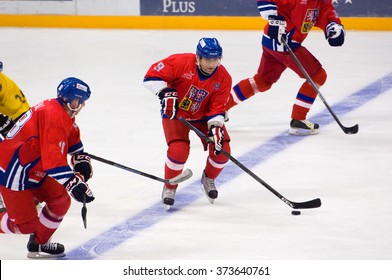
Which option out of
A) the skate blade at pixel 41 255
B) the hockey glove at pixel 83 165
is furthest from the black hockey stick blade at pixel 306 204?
the skate blade at pixel 41 255

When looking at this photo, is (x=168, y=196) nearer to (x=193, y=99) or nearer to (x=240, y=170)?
(x=193, y=99)

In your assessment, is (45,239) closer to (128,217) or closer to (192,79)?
(128,217)

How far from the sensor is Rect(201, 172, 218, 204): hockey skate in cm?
457

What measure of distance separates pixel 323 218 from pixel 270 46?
5.64 ft

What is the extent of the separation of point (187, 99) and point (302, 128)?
5.04ft

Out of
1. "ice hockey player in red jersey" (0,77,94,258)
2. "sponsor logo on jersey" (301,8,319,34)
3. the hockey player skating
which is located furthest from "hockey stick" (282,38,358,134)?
"ice hockey player in red jersey" (0,77,94,258)

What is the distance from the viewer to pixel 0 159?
376 cm

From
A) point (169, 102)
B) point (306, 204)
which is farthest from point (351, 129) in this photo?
point (169, 102)

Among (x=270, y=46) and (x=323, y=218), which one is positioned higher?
(x=270, y=46)

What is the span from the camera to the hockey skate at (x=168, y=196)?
14.7 ft

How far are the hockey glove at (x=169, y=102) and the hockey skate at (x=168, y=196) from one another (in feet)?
1.27

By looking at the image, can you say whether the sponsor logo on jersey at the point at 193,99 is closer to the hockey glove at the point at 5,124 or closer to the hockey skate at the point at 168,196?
the hockey skate at the point at 168,196

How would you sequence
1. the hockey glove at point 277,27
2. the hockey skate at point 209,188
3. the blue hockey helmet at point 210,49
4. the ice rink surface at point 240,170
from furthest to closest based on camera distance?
the hockey glove at point 277,27 < the hockey skate at point 209,188 < the blue hockey helmet at point 210,49 < the ice rink surface at point 240,170

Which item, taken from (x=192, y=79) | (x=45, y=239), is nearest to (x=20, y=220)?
(x=45, y=239)
